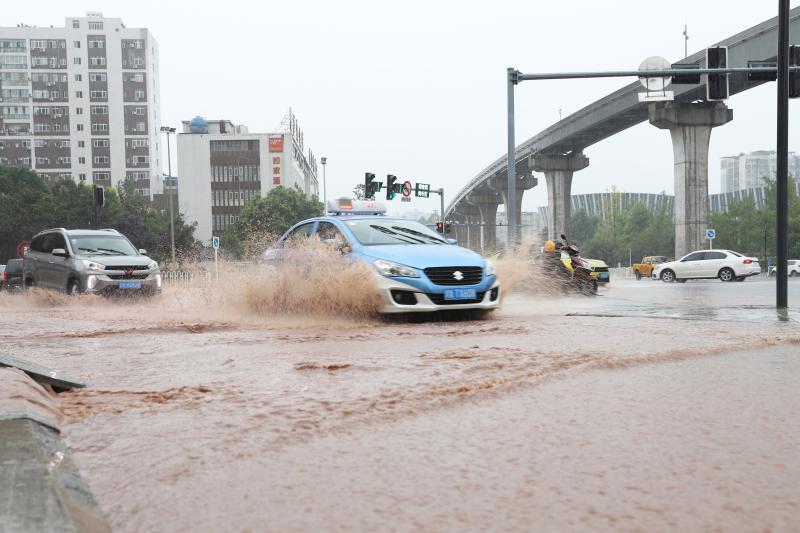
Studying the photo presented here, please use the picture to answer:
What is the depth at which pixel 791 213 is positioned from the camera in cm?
6400

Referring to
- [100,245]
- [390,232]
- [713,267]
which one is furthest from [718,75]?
[713,267]

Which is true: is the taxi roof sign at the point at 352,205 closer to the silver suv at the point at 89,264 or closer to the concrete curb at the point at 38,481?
the silver suv at the point at 89,264

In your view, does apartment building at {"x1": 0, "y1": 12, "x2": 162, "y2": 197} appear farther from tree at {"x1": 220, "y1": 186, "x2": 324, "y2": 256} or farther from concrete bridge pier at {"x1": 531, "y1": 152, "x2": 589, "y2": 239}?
concrete bridge pier at {"x1": 531, "y1": 152, "x2": 589, "y2": 239}

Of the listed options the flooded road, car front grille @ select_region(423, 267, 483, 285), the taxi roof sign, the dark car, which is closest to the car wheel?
the taxi roof sign

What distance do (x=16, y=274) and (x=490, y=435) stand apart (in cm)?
2922

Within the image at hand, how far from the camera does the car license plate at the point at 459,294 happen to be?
31.8 ft

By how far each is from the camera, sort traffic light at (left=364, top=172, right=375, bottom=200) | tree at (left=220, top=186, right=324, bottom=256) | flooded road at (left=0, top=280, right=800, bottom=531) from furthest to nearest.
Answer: tree at (left=220, top=186, right=324, bottom=256), traffic light at (left=364, top=172, right=375, bottom=200), flooded road at (left=0, top=280, right=800, bottom=531)

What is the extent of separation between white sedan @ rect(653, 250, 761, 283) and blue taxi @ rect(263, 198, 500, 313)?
2467 cm

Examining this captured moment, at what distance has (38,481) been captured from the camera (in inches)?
90.0

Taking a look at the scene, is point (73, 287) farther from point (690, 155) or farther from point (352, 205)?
point (690, 155)

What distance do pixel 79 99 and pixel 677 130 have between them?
10687 centimetres

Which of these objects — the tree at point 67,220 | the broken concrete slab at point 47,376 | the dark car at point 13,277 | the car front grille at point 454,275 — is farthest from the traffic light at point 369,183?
the broken concrete slab at point 47,376

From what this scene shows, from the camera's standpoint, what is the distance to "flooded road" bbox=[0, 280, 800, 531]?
2.47 meters

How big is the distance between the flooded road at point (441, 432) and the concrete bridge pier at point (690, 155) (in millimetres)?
35558
